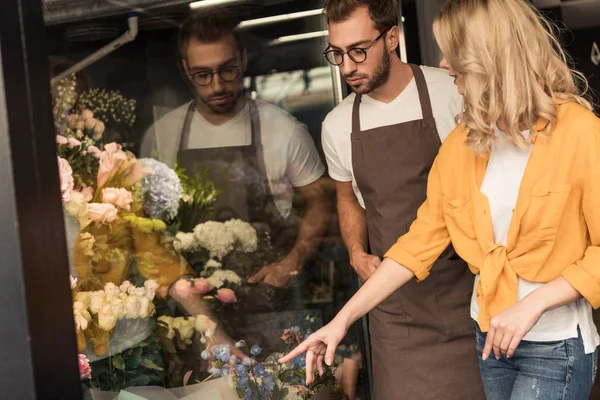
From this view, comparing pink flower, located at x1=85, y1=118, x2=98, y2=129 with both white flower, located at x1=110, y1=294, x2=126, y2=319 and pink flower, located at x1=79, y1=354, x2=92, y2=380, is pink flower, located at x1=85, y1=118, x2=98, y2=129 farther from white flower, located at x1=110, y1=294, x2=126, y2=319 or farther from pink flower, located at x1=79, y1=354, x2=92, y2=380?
pink flower, located at x1=79, y1=354, x2=92, y2=380

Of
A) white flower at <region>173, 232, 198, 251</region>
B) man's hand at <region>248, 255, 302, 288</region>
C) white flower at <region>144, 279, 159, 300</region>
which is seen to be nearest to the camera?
white flower at <region>144, 279, 159, 300</region>

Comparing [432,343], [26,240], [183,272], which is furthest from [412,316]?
[26,240]

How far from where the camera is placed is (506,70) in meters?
1.90

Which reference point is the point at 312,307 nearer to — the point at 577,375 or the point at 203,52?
the point at 203,52

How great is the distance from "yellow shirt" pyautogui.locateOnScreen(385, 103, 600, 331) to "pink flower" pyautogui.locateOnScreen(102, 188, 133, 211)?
75 cm

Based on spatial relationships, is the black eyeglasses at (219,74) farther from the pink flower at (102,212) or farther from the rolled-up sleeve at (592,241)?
the rolled-up sleeve at (592,241)

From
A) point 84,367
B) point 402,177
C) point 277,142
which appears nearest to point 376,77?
point 402,177

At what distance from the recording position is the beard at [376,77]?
268 centimetres

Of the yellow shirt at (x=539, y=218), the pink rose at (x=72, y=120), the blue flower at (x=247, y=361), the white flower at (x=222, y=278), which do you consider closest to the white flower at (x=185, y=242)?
the white flower at (x=222, y=278)

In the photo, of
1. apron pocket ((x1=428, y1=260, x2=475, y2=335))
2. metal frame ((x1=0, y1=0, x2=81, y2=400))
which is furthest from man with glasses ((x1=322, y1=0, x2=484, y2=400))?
metal frame ((x1=0, y1=0, x2=81, y2=400))

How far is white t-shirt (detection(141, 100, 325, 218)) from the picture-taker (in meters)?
2.86

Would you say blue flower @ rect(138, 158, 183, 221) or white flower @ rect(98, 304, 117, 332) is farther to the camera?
blue flower @ rect(138, 158, 183, 221)

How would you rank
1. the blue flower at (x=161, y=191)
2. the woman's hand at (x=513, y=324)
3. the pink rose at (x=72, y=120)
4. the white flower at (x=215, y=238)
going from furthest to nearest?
the white flower at (x=215, y=238)
the blue flower at (x=161, y=191)
the pink rose at (x=72, y=120)
the woman's hand at (x=513, y=324)

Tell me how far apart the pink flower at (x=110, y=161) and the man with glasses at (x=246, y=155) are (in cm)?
23
